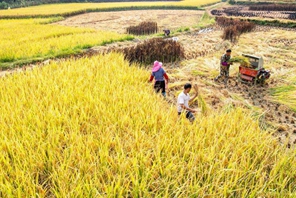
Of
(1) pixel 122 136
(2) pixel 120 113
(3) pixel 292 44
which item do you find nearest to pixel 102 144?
(1) pixel 122 136

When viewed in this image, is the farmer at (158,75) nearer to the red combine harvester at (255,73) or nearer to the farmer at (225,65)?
the farmer at (225,65)

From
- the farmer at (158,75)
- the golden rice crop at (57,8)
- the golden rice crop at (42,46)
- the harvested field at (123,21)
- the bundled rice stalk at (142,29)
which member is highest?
the golden rice crop at (57,8)

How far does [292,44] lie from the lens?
10.1m

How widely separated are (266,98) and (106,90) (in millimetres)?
3885

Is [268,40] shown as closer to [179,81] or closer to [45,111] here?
[179,81]

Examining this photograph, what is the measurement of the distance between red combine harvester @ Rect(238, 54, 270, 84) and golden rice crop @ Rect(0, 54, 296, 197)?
2.82 meters

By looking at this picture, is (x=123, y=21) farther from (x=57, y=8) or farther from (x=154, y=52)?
(x=154, y=52)

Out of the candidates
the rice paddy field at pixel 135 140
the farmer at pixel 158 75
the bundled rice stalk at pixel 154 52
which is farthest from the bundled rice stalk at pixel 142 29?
the farmer at pixel 158 75

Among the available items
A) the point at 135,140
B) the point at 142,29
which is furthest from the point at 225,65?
the point at 142,29

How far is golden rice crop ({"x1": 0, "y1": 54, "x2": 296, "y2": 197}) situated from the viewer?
2197 millimetres

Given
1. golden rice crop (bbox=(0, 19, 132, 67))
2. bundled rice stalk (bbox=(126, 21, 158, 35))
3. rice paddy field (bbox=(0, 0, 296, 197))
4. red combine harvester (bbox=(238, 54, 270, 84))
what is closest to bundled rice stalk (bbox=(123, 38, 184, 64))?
rice paddy field (bbox=(0, 0, 296, 197))

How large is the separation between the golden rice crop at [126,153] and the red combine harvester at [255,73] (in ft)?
9.25

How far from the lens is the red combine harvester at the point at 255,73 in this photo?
5.93 meters

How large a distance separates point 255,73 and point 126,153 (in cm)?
475
